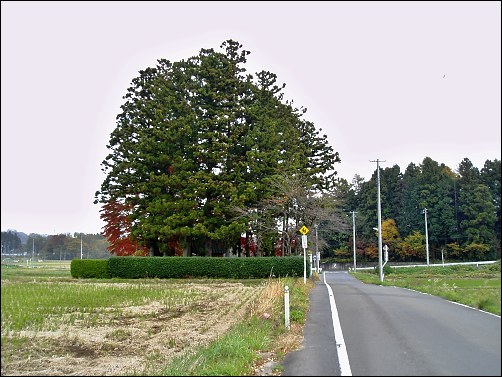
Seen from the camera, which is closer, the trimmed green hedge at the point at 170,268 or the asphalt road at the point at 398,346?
the asphalt road at the point at 398,346

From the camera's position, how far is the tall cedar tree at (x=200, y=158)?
36875 mm

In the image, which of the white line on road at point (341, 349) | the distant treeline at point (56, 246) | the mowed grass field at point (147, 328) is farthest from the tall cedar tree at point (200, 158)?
the white line on road at point (341, 349)

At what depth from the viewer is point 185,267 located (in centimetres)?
3434

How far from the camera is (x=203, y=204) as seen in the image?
3844cm

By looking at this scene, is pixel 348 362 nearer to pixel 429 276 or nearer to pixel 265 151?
pixel 429 276

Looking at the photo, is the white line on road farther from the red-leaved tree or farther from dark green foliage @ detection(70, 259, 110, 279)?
the red-leaved tree

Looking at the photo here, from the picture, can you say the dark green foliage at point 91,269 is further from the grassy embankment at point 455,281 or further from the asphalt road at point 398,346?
the asphalt road at point 398,346

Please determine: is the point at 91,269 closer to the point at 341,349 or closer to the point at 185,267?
the point at 185,267

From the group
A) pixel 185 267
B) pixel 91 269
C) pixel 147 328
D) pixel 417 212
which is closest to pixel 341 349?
pixel 147 328

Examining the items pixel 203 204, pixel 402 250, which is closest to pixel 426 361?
pixel 402 250

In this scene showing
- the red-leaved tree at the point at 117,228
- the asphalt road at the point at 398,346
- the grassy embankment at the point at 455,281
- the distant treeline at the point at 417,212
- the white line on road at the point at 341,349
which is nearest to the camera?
the asphalt road at the point at 398,346

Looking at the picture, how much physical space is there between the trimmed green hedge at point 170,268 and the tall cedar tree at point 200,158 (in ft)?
8.47

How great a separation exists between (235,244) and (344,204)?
12317mm

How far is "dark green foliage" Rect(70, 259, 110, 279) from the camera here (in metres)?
34.3
